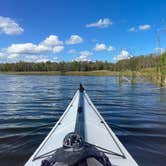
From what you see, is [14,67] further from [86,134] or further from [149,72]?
[86,134]

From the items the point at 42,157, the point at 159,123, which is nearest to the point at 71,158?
the point at 42,157

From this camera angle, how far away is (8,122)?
498 inches

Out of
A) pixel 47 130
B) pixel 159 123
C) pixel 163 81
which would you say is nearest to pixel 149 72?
pixel 163 81

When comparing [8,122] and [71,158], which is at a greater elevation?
[71,158]

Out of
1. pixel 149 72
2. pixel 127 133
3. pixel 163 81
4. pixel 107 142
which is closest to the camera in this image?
pixel 107 142

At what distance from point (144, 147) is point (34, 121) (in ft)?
19.3

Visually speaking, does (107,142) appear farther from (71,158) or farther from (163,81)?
(163,81)

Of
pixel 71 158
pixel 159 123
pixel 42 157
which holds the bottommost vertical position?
pixel 159 123

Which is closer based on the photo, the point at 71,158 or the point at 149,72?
the point at 71,158

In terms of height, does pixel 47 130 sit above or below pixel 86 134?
below

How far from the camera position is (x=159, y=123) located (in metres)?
12.4

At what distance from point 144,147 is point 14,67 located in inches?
6761

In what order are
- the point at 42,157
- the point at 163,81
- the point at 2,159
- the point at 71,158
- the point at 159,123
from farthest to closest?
the point at 163,81
the point at 159,123
the point at 2,159
the point at 42,157
the point at 71,158

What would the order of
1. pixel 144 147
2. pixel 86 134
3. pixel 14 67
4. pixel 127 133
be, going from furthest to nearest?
pixel 14 67 < pixel 127 133 < pixel 144 147 < pixel 86 134
